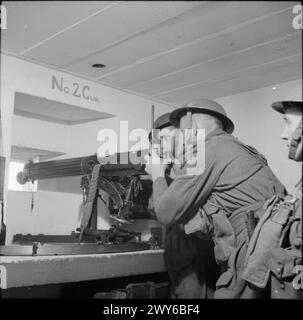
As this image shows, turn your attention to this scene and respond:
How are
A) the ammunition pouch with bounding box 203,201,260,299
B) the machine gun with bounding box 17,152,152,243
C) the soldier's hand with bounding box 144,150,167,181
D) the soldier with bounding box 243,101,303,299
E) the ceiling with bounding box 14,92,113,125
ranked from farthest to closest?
the ceiling with bounding box 14,92,113,125 < the machine gun with bounding box 17,152,152,243 < the soldier's hand with bounding box 144,150,167,181 < the ammunition pouch with bounding box 203,201,260,299 < the soldier with bounding box 243,101,303,299

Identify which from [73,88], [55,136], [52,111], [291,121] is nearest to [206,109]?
[291,121]

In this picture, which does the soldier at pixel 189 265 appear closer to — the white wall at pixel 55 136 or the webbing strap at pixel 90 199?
the webbing strap at pixel 90 199

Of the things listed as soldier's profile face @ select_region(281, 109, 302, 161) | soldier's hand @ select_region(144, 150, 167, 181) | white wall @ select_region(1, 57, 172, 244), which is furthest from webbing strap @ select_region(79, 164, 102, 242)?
soldier's profile face @ select_region(281, 109, 302, 161)

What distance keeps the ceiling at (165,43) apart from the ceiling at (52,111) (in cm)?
21

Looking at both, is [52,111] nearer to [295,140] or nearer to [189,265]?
[189,265]

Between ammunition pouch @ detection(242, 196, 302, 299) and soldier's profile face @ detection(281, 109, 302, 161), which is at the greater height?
soldier's profile face @ detection(281, 109, 302, 161)

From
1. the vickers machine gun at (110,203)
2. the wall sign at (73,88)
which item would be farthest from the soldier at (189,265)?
the wall sign at (73,88)

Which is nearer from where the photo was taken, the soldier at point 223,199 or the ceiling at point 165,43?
the soldier at point 223,199

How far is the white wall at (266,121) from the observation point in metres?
2.20

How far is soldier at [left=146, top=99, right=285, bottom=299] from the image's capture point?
50.9 inches

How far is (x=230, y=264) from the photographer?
128cm

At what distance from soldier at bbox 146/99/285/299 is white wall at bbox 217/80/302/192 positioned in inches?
32.6

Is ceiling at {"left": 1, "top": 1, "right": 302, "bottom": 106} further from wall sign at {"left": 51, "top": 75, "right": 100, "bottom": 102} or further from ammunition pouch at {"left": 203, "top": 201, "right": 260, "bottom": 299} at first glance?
ammunition pouch at {"left": 203, "top": 201, "right": 260, "bottom": 299}

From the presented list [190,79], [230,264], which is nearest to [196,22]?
[190,79]
